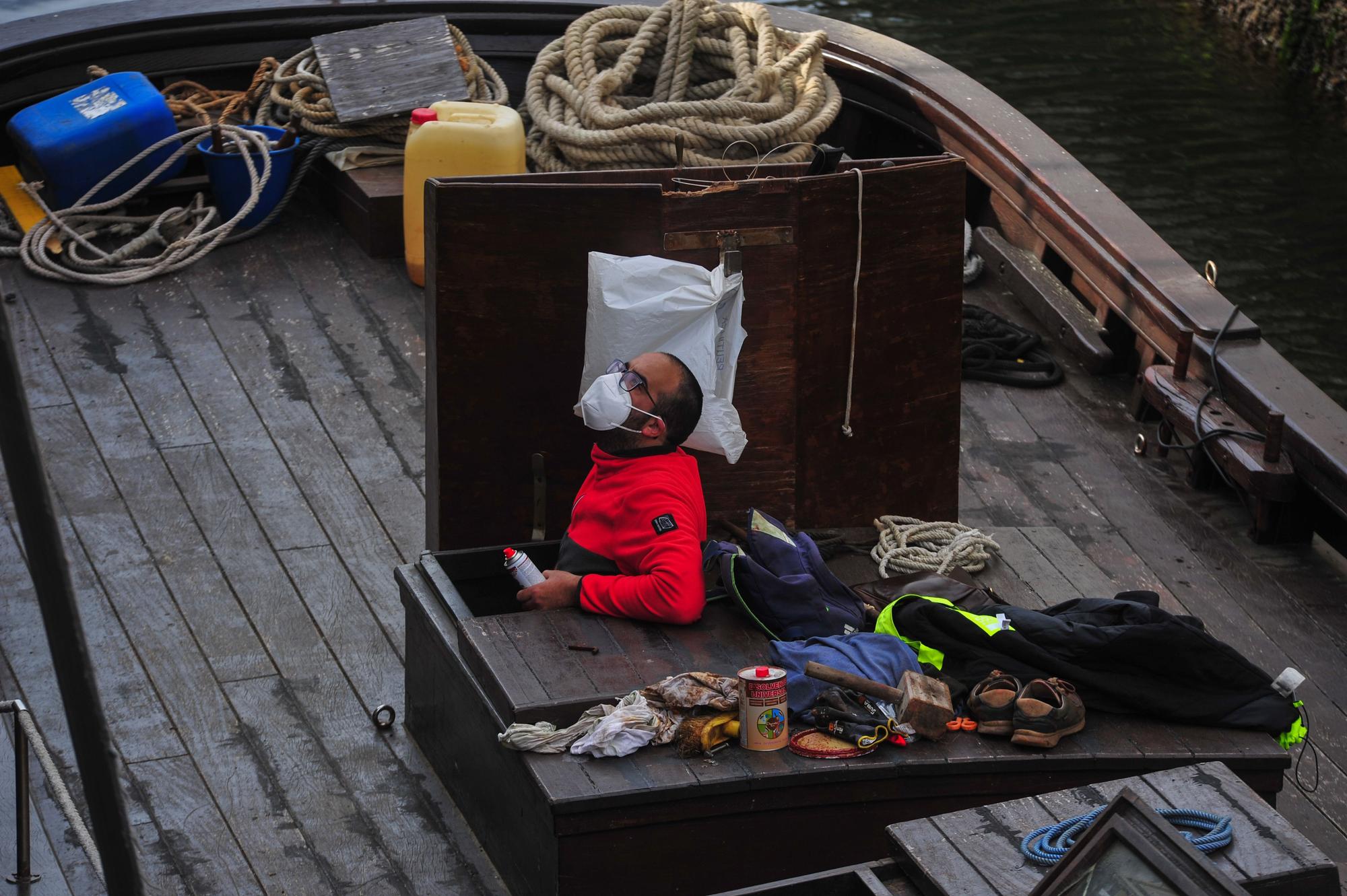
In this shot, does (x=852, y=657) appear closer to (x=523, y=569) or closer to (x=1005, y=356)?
(x=523, y=569)

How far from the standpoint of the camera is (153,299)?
5.64 meters

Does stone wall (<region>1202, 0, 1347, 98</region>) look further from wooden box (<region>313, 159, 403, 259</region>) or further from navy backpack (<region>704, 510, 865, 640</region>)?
navy backpack (<region>704, 510, 865, 640</region>)

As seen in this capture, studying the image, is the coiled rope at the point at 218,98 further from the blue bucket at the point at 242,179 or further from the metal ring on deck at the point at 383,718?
the metal ring on deck at the point at 383,718

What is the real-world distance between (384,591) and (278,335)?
1526 millimetres

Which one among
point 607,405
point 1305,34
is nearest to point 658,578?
point 607,405

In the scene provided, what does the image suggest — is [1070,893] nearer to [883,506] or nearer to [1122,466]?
[883,506]

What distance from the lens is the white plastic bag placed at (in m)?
3.67

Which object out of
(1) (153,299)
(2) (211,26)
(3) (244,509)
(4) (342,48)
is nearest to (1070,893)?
(3) (244,509)

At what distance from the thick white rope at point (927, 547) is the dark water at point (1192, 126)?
416cm

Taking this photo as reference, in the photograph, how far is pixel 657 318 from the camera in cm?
368

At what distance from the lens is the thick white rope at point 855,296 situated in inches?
158

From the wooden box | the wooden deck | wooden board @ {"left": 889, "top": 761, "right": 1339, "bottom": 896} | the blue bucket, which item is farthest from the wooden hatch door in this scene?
the blue bucket

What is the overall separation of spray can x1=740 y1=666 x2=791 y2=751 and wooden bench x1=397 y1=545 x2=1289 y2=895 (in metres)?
0.03

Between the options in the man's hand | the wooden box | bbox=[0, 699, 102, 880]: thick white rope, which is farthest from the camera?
the wooden box
